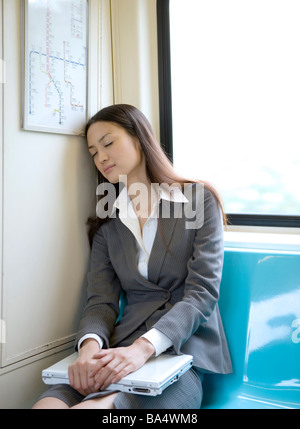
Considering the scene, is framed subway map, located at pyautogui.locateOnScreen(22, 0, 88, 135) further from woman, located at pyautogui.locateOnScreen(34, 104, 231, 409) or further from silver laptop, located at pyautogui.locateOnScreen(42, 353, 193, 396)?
silver laptop, located at pyautogui.locateOnScreen(42, 353, 193, 396)

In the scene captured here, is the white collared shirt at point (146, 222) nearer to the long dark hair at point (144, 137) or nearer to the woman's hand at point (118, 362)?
the long dark hair at point (144, 137)

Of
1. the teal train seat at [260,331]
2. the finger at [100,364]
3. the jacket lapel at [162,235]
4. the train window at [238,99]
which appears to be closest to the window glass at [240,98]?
the train window at [238,99]

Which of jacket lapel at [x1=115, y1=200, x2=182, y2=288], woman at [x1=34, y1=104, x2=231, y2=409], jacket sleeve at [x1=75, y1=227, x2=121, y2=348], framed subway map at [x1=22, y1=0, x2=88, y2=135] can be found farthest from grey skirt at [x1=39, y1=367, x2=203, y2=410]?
framed subway map at [x1=22, y1=0, x2=88, y2=135]

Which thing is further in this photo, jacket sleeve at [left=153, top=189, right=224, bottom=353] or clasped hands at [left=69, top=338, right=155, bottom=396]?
jacket sleeve at [left=153, top=189, right=224, bottom=353]

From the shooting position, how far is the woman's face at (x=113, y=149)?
180 centimetres

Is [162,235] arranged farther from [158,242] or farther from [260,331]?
[260,331]

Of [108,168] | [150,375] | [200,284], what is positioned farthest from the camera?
[108,168]

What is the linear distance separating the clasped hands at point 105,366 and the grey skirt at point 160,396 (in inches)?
1.5

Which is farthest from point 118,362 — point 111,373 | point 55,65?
point 55,65

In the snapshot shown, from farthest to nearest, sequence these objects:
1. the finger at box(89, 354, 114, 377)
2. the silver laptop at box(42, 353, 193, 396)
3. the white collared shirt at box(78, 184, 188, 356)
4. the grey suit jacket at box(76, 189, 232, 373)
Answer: the white collared shirt at box(78, 184, 188, 356), the grey suit jacket at box(76, 189, 232, 373), the finger at box(89, 354, 114, 377), the silver laptop at box(42, 353, 193, 396)

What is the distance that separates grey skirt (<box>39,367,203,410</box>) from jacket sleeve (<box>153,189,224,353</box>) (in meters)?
0.11

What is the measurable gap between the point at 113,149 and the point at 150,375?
879 mm

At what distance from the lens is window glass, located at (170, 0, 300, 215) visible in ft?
7.27

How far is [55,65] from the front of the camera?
1752 mm
